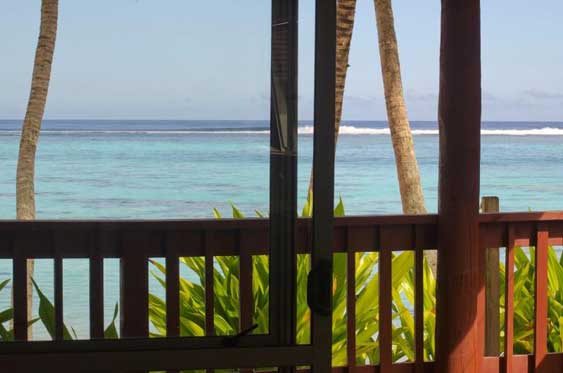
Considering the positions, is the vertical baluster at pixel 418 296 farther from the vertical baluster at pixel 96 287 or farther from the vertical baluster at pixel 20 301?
the vertical baluster at pixel 20 301

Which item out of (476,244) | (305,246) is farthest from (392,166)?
(305,246)

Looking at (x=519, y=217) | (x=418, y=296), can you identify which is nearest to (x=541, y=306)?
(x=519, y=217)

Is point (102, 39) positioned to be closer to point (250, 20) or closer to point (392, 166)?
point (250, 20)

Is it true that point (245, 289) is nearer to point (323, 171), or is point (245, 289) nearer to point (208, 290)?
point (208, 290)

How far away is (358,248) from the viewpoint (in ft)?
10.3

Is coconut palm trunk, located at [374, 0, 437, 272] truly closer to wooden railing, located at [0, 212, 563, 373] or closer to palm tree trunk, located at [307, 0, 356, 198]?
palm tree trunk, located at [307, 0, 356, 198]

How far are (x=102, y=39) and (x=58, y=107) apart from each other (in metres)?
0.18

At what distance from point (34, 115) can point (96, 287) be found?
40 cm

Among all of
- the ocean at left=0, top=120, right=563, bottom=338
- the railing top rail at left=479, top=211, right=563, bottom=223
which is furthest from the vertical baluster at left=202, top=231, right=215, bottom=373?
the railing top rail at left=479, top=211, right=563, bottom=223

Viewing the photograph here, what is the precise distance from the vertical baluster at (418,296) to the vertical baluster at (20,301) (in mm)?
1745

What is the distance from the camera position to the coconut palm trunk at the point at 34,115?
5.86ft

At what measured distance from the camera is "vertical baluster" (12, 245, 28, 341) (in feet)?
5.99

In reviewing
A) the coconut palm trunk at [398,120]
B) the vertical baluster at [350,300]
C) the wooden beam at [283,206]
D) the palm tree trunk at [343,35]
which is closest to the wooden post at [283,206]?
the wooden beam at [283,206]

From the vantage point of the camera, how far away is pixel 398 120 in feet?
24.5
